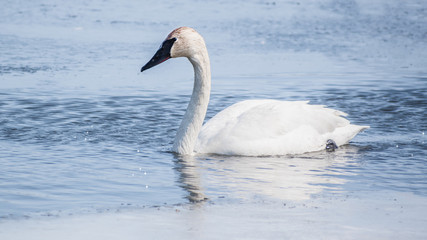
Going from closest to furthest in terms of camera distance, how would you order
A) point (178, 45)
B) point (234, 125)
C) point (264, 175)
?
point (264, 175)
point (178, 45)
point (234, 125)

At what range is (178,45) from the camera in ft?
26.2

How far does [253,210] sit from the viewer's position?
5.76m

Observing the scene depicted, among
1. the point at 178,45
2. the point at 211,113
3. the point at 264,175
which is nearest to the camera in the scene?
the point at 264,175

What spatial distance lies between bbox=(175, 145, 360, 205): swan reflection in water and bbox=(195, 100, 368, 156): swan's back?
4.5 inches

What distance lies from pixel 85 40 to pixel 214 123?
297 inches

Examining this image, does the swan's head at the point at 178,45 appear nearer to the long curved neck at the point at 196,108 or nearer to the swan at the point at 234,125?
the swan at the point at 234,125

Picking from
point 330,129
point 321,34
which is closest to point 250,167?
point 330,129

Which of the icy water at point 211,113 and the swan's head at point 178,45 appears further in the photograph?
the swan's head at point 178,45

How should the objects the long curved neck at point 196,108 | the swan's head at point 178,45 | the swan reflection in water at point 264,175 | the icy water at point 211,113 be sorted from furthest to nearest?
the long curved neck at point 196,108
the swan's head at point 178,45
the swan reflection in water at point 264,175
the icy water at point 211,113

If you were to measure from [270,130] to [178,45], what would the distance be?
142cm

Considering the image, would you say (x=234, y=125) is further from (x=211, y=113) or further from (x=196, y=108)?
(x=211, y=113)

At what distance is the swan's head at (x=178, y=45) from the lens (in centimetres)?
800

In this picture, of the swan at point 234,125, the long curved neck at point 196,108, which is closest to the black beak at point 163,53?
the swan at point 234,125

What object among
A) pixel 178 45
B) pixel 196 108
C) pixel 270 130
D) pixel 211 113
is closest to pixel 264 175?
pixel 270 130
